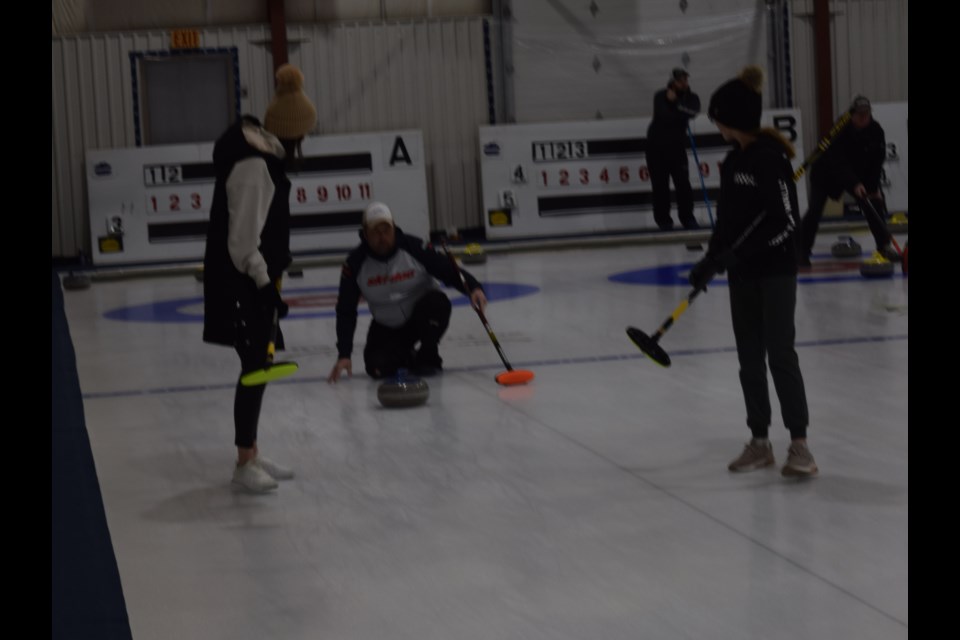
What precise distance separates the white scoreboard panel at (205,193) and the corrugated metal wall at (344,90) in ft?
1.90

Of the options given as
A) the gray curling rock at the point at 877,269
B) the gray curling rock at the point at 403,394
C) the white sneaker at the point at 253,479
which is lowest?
the white sneaker at the point at 253,479

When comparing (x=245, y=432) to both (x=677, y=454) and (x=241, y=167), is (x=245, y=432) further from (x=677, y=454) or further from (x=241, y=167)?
(x=677, y=454)

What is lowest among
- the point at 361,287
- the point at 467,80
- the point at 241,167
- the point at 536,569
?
the point at 536,569

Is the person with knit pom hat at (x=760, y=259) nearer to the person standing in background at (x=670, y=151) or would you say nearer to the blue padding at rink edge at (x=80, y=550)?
the blue padding at rink edge at (x=80, y=550)

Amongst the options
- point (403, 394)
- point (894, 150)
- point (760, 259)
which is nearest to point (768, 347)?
point (760, 259)

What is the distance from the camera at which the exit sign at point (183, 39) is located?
17438 millimetres

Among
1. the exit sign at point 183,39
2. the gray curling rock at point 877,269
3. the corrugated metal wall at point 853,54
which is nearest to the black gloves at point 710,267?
the gray curling rock at point 877,269

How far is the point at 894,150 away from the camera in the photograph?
18391 mm

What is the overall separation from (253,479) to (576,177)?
12.8 m

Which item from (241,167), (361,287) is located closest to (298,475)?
(241,167)

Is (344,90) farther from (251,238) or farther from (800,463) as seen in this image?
(800,463)
